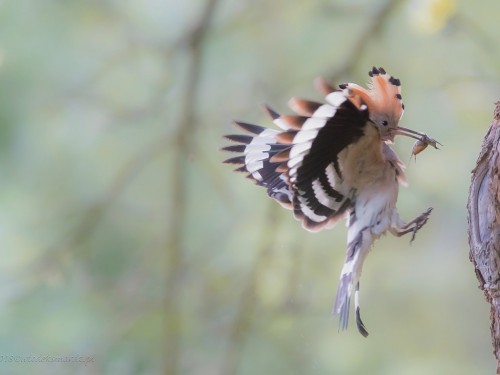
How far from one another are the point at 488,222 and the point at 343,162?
262 mm

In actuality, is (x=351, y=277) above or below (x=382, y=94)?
below

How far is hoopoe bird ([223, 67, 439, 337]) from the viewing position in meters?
1.44

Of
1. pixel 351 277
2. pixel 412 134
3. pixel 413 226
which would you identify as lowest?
pixel 351 277

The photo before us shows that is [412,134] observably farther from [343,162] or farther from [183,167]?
[183,167]

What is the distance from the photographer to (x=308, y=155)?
149 centimetres

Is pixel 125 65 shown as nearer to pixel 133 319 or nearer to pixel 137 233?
pixel 137 233

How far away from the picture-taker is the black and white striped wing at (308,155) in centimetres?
142

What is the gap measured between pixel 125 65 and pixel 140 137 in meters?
0.23

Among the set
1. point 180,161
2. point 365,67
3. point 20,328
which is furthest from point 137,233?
point 365,67

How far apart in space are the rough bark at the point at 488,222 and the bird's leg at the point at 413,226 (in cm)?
10

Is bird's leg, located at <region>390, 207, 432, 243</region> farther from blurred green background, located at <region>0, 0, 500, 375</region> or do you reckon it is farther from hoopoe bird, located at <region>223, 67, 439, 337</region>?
blurred green background, located at <region>0, 0, 500, 375</region>

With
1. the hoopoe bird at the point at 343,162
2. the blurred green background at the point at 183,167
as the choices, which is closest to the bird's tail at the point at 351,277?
the hoopoe bird at the point at 343,162

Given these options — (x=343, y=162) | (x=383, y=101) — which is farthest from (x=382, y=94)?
(x=343, y=162)

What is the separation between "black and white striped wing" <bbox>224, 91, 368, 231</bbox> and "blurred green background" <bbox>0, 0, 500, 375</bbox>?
1.05 metres
